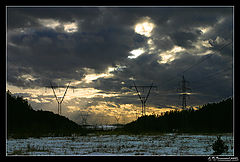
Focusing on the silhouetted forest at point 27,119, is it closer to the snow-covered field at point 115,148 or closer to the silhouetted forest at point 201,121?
the silhouetted forest at point 201,121

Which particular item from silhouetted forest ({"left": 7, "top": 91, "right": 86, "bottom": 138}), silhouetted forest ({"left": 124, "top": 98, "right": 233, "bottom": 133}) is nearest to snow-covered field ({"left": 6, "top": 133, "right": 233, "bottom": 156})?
silhouetted forest ({"left": 124, "top": 98, "right": 233, "bottom": 133})

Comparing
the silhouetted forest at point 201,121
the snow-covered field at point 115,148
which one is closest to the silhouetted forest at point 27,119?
the silhouetted forest at point 201,121

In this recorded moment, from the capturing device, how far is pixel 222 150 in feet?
104

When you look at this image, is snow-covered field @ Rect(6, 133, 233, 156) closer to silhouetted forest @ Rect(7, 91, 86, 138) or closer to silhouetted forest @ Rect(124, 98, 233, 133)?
silhouetted forest @ Rect(124, 98, 233, 133)

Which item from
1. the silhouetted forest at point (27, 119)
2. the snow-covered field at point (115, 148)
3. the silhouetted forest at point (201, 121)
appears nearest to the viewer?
the snow-covered field at point (115, 148)

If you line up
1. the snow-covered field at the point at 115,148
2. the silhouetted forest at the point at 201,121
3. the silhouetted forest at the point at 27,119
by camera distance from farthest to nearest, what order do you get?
the silhouetted forest at the point at 27,119, the silhouetted forest at the point at 201,121, the snow-covered field at the point at 115,148

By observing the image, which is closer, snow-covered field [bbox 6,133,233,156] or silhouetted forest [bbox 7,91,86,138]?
snow-covered field [bbox 6,133,233,156]

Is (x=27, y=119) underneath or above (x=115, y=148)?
underneath

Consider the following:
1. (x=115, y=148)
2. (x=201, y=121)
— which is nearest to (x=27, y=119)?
(x=201, y=121)

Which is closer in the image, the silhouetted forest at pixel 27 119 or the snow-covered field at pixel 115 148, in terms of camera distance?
the snow-covered field at pixel 115 148

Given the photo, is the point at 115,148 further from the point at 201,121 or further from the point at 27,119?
the point at 27,119
